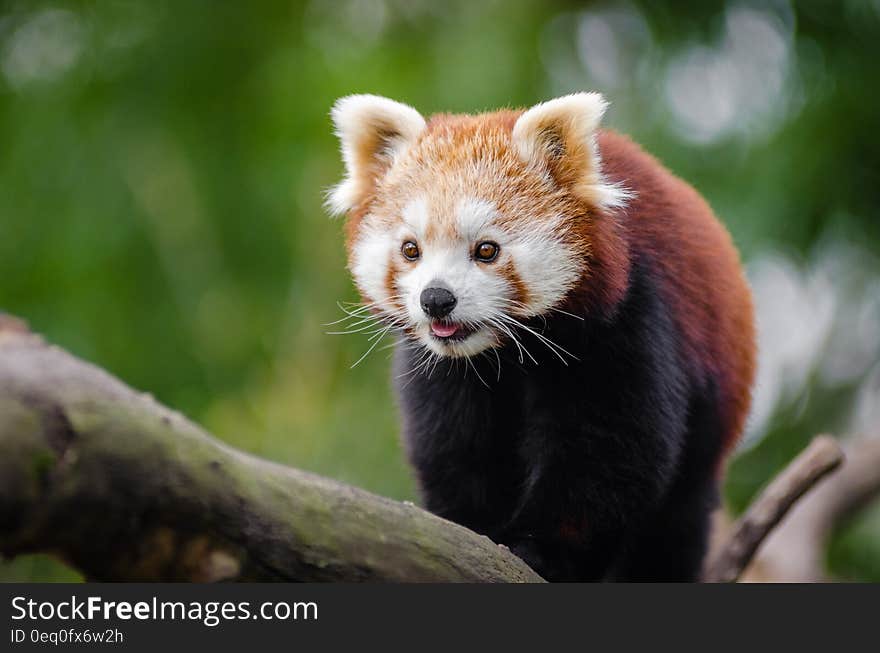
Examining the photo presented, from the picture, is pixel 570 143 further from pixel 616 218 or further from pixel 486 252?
pixel 486 252

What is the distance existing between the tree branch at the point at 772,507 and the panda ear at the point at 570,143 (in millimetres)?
1588

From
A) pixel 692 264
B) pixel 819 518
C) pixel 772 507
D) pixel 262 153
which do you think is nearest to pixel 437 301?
pixel 692 264

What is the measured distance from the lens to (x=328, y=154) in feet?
26.6

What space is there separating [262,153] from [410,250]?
579 centimetres

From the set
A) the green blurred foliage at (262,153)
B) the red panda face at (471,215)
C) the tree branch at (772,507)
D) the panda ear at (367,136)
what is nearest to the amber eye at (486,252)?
the red panda face at (471,215)

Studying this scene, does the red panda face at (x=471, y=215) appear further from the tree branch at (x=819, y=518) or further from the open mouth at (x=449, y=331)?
the tree branch at (x=819, y=518)

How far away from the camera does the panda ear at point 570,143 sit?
322 centimetres

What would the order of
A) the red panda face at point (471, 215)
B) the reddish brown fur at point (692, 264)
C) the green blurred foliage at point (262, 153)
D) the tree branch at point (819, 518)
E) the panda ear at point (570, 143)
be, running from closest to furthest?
the red panda face at point (471, 215) → the panda ear at point (570, 143) → the reddish brown fur at point (692, 264) → the tree branch at point (819, 518) → the green blurred foliage at point (262, 153)

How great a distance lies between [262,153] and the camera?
8719 millimetres

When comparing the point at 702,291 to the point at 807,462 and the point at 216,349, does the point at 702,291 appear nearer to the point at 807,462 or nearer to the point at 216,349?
the point at 807,462

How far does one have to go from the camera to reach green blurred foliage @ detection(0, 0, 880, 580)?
7.46 m

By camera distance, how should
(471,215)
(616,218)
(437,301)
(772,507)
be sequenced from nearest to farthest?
(437,301) < (471,215) < (616,218) < (772,507)

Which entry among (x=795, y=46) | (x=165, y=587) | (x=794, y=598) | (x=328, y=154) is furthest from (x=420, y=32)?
(x=165, y=587)

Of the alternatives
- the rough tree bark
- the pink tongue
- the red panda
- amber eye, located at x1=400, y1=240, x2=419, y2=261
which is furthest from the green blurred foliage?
the rough tree bark
